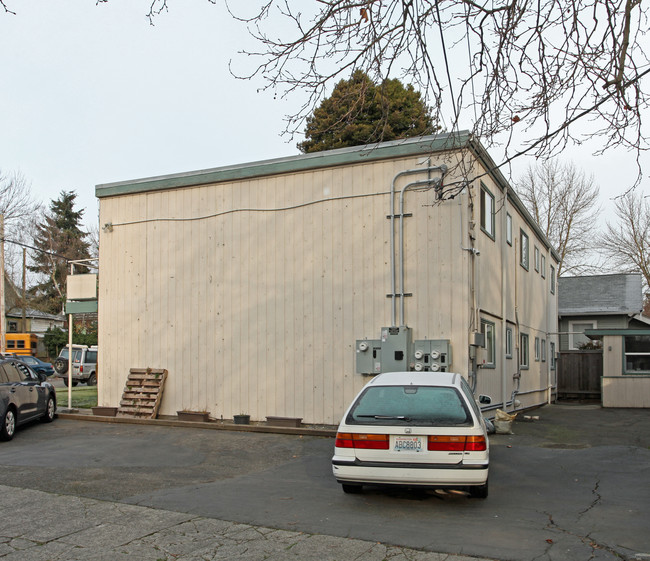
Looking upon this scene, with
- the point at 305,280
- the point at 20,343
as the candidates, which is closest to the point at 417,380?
the point at 305,280

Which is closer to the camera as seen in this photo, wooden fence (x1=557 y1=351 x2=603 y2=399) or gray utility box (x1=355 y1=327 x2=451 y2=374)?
gray utility box (x1=355 y1=327 x2=451 y2=374)

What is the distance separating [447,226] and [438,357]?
2578 mm

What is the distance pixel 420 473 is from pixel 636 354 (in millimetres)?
16713

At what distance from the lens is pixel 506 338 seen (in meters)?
16.3

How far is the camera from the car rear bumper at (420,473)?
6707mm

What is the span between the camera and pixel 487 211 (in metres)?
14.9

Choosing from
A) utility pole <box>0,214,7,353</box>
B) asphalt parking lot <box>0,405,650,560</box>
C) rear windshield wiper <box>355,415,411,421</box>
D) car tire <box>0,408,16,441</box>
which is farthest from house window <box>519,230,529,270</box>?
utility pole <box>0,214,7,353</box>

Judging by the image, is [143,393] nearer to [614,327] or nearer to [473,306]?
[473,306]

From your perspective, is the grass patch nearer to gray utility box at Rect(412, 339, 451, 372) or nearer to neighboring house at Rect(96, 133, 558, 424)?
neighboring house at Rect(96, 133, 558, 424)

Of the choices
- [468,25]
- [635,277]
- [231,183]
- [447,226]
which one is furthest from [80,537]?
[635,277]

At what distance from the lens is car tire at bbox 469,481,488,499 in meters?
7.24

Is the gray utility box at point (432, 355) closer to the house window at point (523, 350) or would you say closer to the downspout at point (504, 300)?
the downspout at point (504, 300)

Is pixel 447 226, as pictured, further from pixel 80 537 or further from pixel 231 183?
pixel 80 537

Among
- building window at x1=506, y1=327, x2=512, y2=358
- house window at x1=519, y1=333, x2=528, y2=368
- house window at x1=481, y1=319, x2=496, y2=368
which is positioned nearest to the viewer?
house window at x1=481, y1=319, x2=496, y2=368
